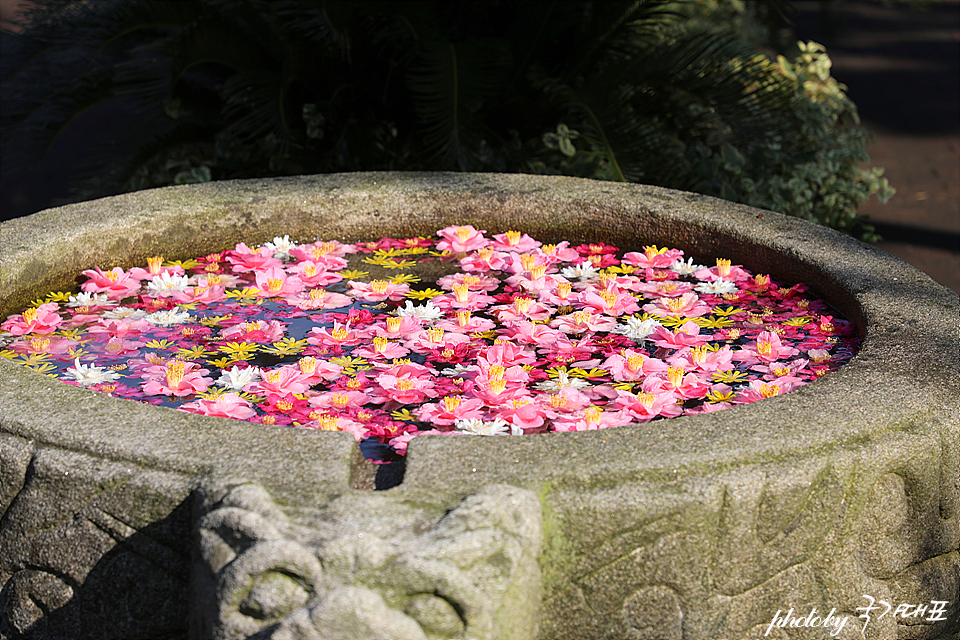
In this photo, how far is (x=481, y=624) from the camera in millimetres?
1320

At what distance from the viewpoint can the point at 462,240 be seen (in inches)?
112

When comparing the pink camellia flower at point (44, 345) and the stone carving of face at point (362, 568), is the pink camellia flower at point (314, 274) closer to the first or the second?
the pink camellia flower at point (44, 345)

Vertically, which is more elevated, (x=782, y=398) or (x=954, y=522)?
Result: (x=782, y=398)

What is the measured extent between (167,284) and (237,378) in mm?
671

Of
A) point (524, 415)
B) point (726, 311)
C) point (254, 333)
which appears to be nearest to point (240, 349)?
point (254, 333)

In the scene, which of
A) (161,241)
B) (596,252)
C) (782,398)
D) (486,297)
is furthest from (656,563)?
(161,241)

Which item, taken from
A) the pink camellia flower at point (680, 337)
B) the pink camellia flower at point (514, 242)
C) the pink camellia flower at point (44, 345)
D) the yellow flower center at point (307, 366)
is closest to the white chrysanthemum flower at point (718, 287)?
the pink camellia flower at point (680, 337)

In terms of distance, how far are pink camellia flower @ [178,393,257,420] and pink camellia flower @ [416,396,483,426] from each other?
0.34 metres

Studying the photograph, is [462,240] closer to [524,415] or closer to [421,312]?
[421,312]

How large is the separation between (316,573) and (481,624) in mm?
237

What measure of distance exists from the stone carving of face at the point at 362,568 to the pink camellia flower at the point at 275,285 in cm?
127

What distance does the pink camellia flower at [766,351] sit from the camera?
2164mm

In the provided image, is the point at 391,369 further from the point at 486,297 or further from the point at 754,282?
the point at 754,282

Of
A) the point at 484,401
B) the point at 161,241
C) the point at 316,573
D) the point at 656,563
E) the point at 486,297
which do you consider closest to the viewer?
the point at 316,573
